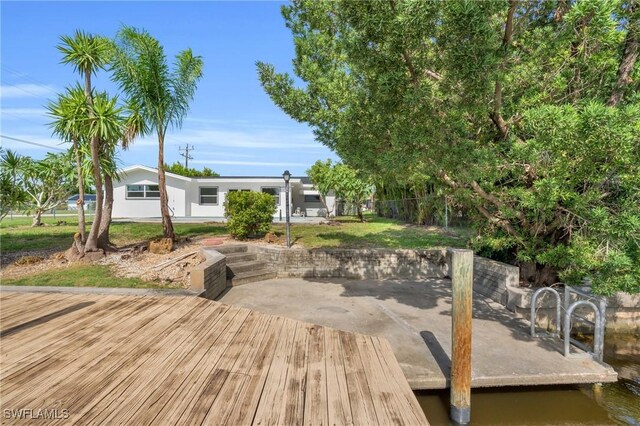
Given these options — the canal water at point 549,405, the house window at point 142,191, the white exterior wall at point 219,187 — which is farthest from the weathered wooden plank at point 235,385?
the house window at point 142,191

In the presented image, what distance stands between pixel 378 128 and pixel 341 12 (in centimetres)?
168

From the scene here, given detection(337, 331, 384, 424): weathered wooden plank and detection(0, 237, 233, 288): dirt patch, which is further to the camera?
detection(0, 237, 233, 288): dirt patch

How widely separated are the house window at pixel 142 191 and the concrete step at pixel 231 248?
16144 millimetres

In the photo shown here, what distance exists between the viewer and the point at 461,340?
3.20 metres

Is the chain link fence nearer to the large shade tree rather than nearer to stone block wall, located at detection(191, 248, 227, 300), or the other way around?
the large shade tree

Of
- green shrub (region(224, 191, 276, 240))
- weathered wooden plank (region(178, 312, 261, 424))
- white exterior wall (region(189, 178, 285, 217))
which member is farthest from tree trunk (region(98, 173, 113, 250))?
white exterior wall (region(189, 178, 285, 217))

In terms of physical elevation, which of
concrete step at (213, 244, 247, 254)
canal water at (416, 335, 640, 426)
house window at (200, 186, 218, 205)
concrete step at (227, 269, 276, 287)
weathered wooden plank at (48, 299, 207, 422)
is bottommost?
canal water at (416, 335, 640, 426)

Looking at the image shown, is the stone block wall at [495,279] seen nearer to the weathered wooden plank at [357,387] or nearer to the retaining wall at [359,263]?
the retaining wall at [359,263]

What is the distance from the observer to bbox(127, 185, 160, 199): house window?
21.9 m

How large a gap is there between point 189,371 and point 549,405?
3.87 metres

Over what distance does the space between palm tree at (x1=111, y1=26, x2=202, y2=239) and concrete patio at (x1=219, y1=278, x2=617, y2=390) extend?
4.53 meters

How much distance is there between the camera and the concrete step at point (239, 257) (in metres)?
8.24

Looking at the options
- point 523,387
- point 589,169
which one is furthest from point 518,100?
point 523,387

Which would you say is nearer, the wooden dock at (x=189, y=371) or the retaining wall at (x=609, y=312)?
the wooden dock at (x=189, y=371)
